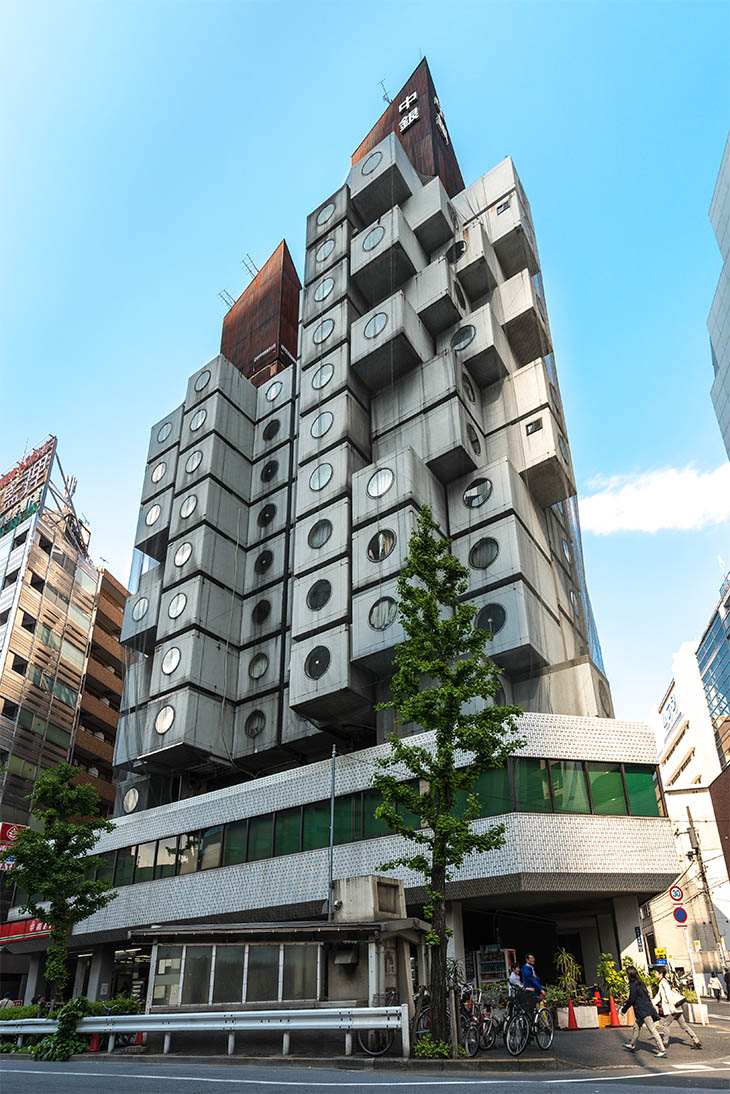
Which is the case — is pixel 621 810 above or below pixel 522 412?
below

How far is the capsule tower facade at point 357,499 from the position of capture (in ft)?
118

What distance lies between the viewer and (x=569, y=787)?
1041 inches

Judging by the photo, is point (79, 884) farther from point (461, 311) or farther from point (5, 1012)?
point (461, 311)

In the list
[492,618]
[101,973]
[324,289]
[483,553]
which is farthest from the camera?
[324,289]

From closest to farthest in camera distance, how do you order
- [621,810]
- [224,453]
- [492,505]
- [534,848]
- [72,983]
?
1. [534,848]
2. [621,810]
3. [492,505]
4. [72,983]
5. [224,453]

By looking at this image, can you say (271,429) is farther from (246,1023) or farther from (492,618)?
(246,1023)

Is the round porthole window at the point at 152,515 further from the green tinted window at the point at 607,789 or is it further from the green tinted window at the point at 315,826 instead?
the green tinted window at the point at 607,789

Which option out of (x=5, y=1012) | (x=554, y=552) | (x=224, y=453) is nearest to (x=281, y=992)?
(x=5, y=1012)

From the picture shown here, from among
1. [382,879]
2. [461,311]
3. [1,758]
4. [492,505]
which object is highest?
[461,311]

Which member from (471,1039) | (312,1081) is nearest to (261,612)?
(471,1039)

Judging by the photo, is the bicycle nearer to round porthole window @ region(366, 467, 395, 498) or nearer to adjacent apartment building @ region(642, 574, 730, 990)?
adjacent apartment building @ region(642, 574, 730, 990)

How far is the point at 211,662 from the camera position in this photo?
140 feet

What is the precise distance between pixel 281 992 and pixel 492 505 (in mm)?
25253

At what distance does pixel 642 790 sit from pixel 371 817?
10030 millimetres
